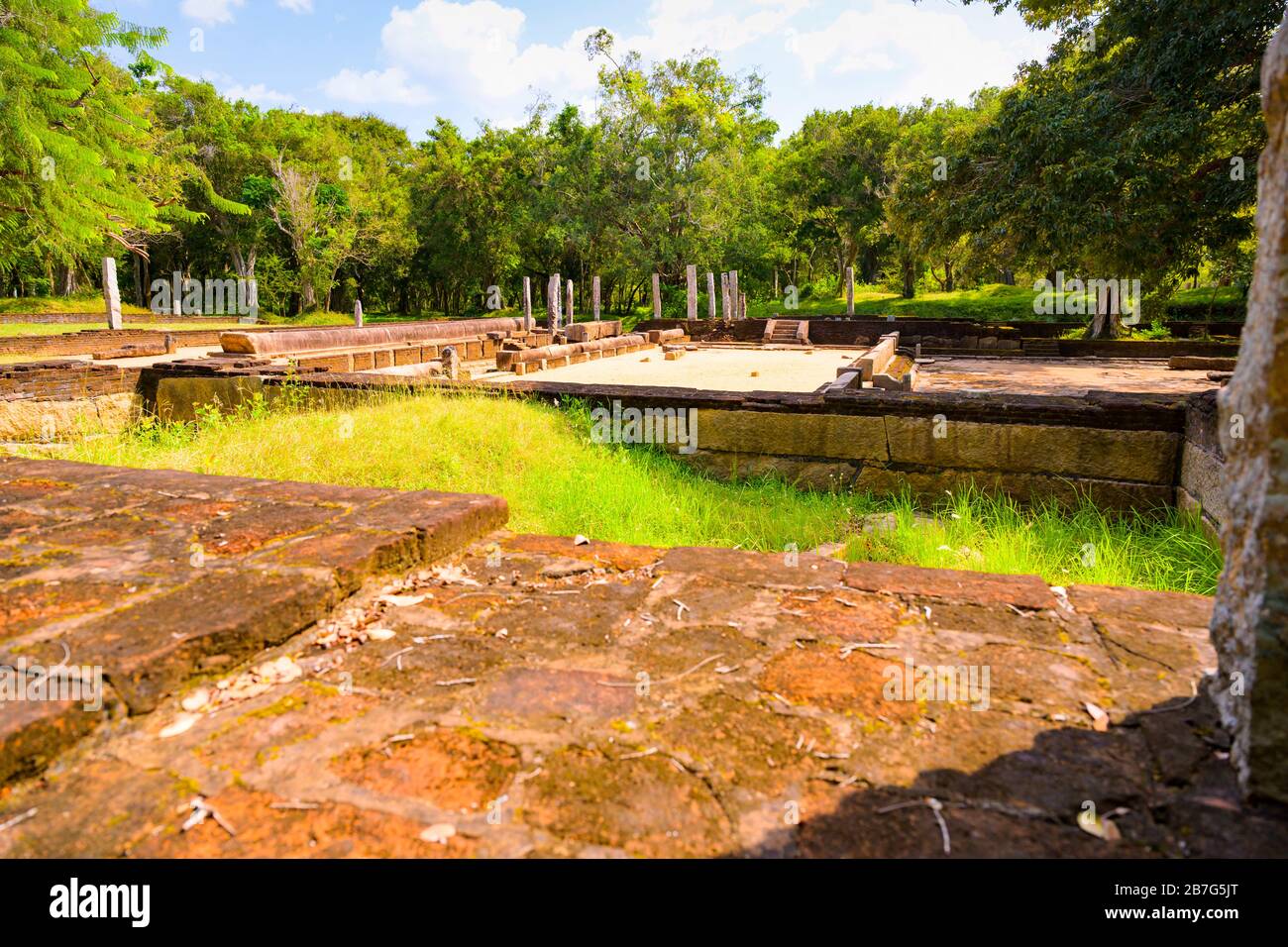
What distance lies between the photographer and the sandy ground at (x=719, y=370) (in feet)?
41.7

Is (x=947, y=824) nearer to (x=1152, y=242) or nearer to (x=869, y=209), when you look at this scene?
(x=1152, y=242)

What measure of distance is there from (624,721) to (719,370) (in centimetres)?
1401

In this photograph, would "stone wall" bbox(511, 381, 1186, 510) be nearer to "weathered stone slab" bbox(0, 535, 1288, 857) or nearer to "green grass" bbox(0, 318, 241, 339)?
"weathered stone slab" bbox(0, 535, 1288, 857)

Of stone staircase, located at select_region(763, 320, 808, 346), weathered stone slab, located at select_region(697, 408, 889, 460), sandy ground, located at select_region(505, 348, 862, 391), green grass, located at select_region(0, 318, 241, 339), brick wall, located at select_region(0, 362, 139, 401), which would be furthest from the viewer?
stone staircase, located at select_region(763, 320, 808, 346)

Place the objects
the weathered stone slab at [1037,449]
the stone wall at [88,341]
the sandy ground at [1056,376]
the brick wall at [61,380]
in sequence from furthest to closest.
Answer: the stone wall at [88,341] < the sandy ground at [1056,376] < the brick wall at [61,380] < the weathered stone slab at [1037,449]

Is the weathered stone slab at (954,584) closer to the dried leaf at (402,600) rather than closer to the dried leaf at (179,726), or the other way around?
the dried leaf at (402,600)

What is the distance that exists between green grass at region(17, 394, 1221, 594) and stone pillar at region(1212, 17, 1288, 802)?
2284mm

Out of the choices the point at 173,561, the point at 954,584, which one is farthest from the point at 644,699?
the point at 173,561

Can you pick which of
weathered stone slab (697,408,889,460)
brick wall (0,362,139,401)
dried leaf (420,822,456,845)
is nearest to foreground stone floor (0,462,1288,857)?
dried leaf (420,822,456,845)

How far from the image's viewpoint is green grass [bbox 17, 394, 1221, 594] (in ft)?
12.8

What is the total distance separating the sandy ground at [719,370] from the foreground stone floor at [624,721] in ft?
27.2

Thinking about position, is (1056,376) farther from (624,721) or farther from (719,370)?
(624,721)

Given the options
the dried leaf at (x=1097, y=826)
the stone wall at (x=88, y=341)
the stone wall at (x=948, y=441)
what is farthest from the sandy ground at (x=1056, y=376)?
the stone wall at (x=88, y=341)
